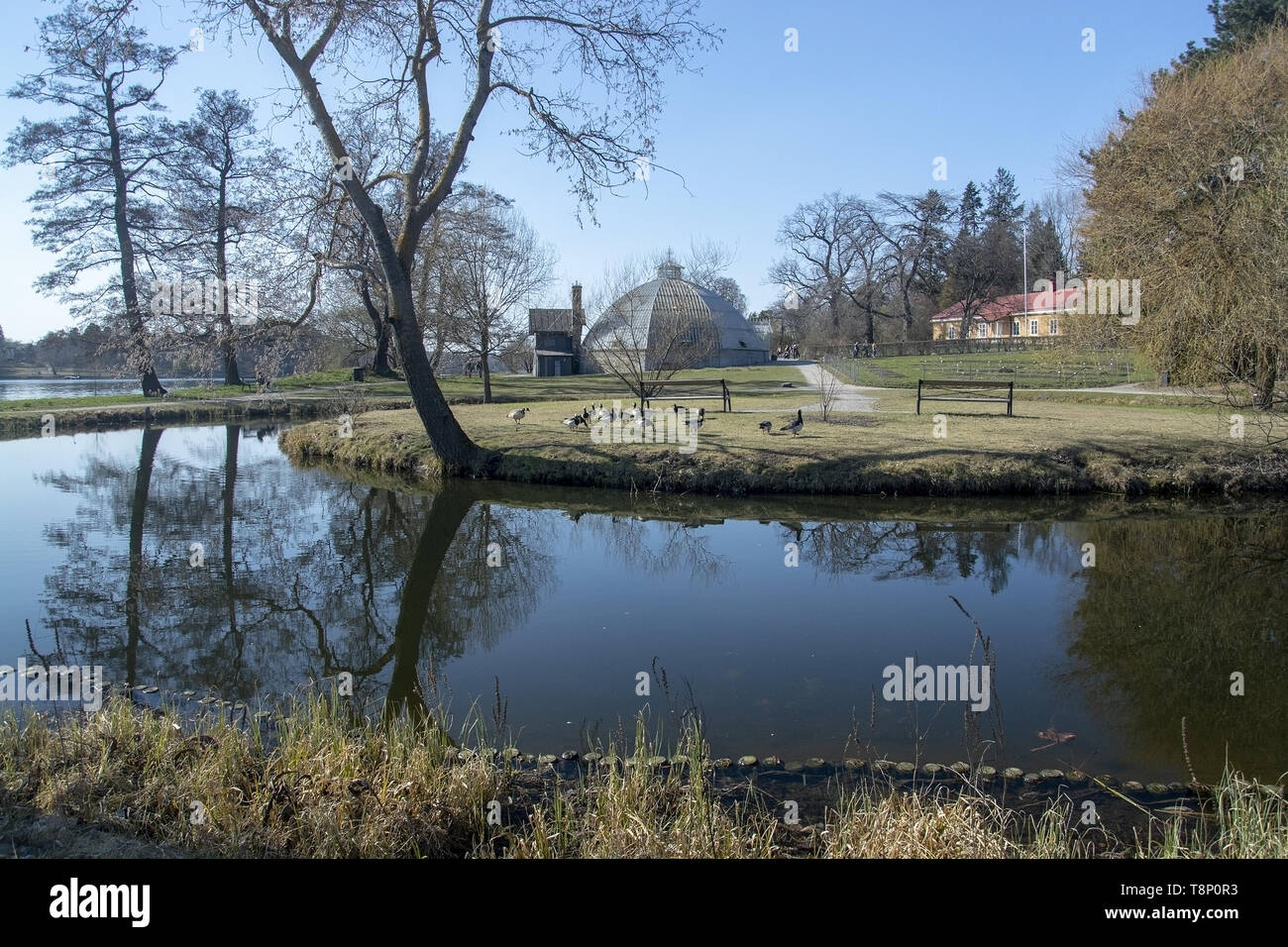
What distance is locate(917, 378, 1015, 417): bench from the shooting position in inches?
934

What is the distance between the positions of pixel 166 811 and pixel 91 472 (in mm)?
19710

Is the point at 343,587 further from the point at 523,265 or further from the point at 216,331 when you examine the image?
the point at 523,265

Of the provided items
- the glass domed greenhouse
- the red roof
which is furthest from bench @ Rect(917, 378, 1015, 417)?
the red roof

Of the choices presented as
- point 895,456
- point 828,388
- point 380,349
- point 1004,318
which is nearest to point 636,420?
point 895,456

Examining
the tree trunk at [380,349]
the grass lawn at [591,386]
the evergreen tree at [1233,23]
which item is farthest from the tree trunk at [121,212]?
the evergreen tree at [1233,23]

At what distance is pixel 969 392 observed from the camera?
29250 mm

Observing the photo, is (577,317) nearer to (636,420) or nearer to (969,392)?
(636,420)

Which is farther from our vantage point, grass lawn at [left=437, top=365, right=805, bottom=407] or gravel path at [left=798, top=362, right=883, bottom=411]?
grass lawn at [left=437, top=365, right=805, bottom=407]

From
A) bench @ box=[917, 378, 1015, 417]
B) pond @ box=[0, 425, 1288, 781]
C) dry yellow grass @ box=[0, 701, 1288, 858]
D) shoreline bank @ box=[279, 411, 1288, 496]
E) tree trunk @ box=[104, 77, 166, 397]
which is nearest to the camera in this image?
dry yellow grass @ box=[0, 701, 1288, 858]

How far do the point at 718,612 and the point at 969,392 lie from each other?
22.8 metres

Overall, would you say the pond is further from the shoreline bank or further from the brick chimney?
the brick chimney

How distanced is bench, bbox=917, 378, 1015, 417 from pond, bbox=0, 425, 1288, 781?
8138 mm
